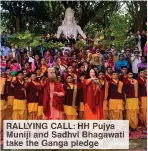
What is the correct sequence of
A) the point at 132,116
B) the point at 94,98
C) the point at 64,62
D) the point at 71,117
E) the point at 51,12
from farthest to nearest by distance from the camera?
the point at 51,12
the point at 64,62
the point at 132,116
the point at 71,117
the point at 94,98

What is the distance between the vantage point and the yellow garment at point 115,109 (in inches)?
333

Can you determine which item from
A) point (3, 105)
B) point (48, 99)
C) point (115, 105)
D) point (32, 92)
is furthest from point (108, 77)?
point (3, 105)

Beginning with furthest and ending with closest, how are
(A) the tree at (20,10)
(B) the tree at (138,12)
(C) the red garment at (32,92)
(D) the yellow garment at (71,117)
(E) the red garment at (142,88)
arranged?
(A) the tree at (20,10) → (B) the tree at (138,12) → (E) the red garment at (142,88) → (C) the red garment at (32,92) → (D) the yellow garment at (71,117)

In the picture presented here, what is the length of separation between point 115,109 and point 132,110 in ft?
1.36

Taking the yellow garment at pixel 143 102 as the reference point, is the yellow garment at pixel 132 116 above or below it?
below

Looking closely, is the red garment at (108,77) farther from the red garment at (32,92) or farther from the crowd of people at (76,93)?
the red garment at (32,92)

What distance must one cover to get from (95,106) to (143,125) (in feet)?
4.93

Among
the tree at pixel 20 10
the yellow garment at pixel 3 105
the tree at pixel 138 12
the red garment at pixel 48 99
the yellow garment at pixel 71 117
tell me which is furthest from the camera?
the tree at pixel 20 10

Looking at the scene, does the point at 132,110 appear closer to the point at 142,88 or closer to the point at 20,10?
the point at 142,88

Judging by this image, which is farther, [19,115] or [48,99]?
[19,115]

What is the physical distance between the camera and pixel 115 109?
332 inches

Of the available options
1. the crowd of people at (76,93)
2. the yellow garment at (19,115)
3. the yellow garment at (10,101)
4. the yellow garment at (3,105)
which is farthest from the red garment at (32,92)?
the yellow garment at (3,105)

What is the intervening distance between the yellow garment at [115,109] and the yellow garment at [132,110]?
19 cm

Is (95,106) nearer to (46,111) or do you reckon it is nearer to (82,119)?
(82,119)
